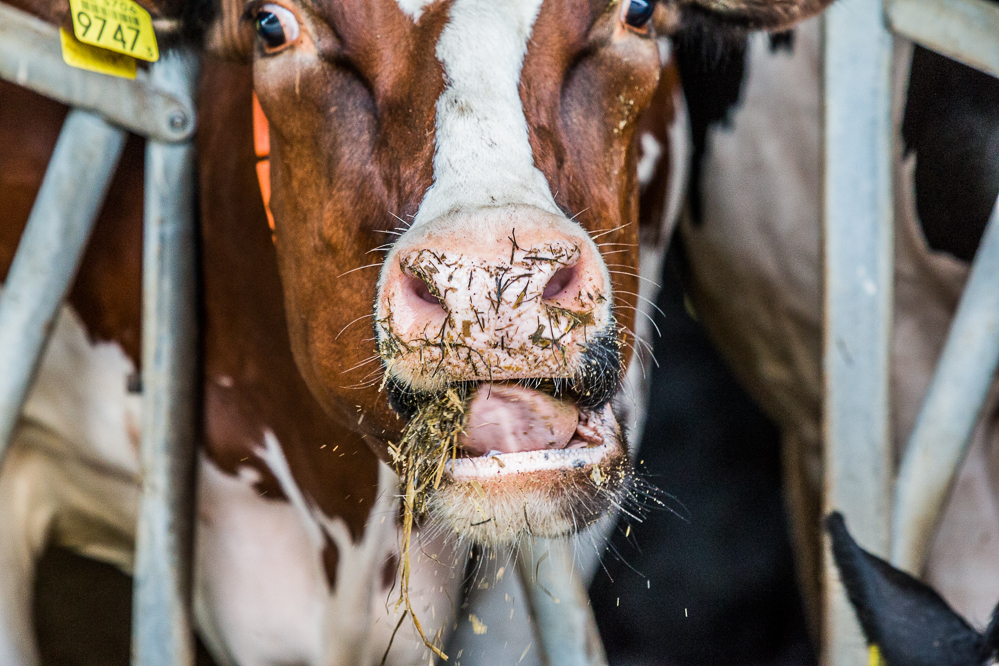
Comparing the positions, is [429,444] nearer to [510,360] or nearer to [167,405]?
[510,360]

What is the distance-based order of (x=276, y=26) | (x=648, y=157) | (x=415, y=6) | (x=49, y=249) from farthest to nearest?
(x=648, y=157) < (x=49, y=249) < (x=276, y=26) < (x=415, y=6)

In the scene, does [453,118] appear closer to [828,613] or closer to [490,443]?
[490,443]

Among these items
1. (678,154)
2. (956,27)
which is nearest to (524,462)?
(956,27)

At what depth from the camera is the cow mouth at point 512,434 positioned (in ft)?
3.58

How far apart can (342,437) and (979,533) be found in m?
1.21

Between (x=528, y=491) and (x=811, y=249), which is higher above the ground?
(x=528, y=491)

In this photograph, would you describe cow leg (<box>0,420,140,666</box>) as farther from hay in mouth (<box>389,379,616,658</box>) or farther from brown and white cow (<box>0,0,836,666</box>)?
hay in mouth (<box>389,379,616,658</box>)

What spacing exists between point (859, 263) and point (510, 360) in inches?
25.9

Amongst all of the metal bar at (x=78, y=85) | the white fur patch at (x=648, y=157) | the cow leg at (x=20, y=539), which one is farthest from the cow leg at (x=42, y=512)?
the white fur patch at (x=648, y=157)

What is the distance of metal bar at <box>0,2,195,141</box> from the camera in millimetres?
1457

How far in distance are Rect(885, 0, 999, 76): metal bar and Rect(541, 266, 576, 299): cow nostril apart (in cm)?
69

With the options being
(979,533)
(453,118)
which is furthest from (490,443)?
(979,533)

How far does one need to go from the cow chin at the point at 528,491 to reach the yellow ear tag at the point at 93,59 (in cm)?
92

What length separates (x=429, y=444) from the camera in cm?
111
